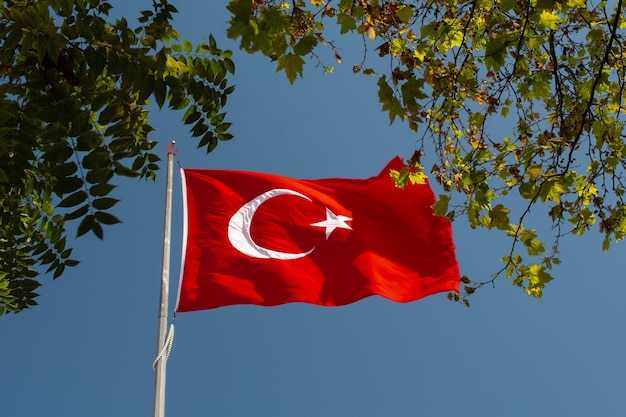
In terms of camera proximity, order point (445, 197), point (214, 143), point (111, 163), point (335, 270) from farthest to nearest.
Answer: point (335, 270), point (445, 197), point (214, 143), point (111, 163)

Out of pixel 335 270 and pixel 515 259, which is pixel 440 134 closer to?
pixel 515 259

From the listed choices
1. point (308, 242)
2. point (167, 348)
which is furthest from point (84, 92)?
point (308, 242)

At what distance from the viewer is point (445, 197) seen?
5.02 m

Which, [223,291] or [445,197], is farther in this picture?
[223,291]

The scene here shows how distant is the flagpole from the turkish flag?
12.9 inches

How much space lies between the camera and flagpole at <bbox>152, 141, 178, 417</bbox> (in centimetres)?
620

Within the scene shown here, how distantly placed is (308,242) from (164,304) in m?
2.33

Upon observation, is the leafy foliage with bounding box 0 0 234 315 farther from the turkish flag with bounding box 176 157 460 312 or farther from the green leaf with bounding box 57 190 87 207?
the turkish flag with bounding box 176 157 460 312

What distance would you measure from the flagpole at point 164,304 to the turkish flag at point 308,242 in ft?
1.07

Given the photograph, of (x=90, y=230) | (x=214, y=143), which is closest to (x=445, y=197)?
(x=214, y=143)

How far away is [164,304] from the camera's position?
705 centimetres

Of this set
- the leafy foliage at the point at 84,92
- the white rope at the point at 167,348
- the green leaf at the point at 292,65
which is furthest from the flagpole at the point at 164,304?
the green leaf at the point at 292,65

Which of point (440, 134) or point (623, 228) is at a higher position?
point (440, 134)

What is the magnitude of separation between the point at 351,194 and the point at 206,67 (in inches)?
234
